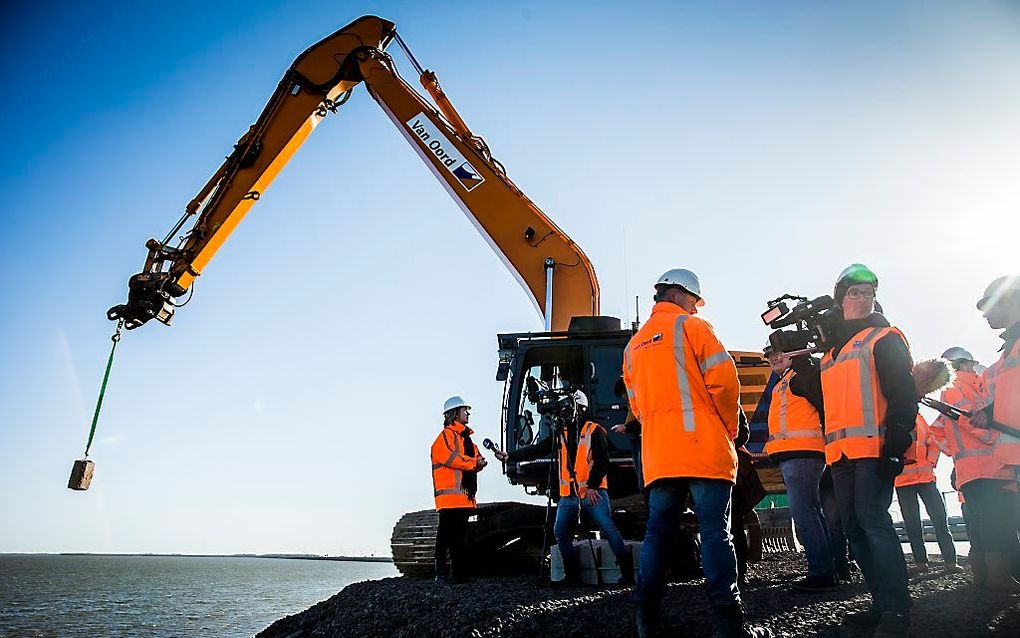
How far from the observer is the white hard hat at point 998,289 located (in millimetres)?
4531

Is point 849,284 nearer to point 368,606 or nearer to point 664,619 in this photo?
point 664,619

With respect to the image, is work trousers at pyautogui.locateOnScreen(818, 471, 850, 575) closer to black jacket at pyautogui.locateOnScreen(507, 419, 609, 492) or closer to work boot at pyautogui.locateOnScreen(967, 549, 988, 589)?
work boot at pyautogui.locateOnScreen(967, 549, 988, 589)

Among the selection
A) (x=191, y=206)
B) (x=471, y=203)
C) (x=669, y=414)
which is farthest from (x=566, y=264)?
(x=669, y=414)

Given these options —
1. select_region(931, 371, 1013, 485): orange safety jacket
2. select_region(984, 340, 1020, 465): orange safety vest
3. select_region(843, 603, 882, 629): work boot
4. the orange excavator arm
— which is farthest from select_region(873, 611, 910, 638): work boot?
the orange excavator arm

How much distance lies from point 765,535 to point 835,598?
27.8 ft

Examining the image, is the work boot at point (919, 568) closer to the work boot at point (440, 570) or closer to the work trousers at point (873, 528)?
the work trousers at point (873, 528)

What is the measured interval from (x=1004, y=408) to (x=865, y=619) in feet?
7.67

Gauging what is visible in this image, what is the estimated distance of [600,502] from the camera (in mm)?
6023

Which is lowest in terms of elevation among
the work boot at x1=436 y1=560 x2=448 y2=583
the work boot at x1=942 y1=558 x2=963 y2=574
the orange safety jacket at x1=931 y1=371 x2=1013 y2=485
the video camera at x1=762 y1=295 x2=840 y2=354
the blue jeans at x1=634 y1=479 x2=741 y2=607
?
the work boot at x1=942 y1=558 x2=963 y2=574

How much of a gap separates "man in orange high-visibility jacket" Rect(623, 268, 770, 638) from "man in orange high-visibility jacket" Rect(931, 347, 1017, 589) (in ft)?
8.68

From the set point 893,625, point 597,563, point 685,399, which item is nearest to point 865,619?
point 893,625

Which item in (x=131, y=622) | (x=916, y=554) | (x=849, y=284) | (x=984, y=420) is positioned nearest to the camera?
(x=849, y=284)

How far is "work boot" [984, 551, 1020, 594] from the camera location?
4.58 meters

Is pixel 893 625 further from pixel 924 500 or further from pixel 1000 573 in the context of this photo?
pixel 924 500
